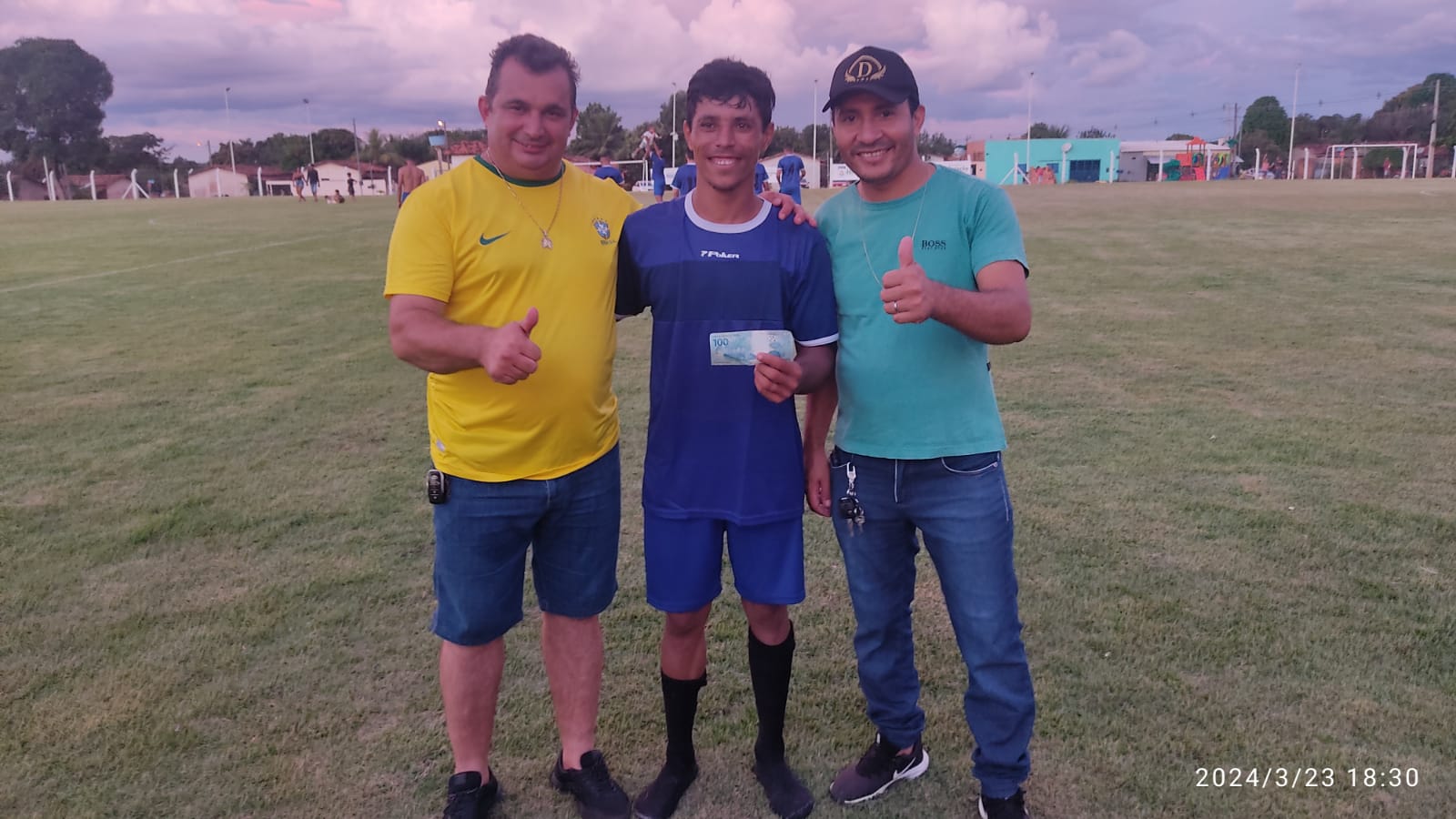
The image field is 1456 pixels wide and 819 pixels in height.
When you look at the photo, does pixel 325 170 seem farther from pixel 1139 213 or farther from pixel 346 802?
pixel 346 802

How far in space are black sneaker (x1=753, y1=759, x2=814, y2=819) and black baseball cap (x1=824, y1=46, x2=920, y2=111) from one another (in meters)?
2.03

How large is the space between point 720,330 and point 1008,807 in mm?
1607

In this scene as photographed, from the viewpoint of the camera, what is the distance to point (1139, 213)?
2641 centimetres

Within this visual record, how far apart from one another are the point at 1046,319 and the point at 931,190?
30.8 ft

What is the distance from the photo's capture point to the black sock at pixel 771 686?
2.96m

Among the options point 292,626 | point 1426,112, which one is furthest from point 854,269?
point 1426,112

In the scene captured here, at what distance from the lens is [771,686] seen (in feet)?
9.79

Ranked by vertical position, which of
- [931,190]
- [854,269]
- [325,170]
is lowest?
[854,269]

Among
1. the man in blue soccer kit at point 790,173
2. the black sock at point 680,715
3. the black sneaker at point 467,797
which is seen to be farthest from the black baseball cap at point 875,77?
the man in blue soccer kit at point 790,173

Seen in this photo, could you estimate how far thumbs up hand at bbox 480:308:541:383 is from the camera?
2.31m

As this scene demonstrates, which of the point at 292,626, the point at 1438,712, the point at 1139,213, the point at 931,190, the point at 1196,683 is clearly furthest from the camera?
the point at 1139,213

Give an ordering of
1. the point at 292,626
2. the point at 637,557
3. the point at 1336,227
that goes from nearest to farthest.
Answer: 1. the point at 292,626
2. the point at 637,557
3. the point at 1336,227

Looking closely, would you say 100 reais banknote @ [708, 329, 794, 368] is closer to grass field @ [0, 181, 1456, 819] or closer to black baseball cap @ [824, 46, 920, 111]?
black baseball cap @ [824, 46, 920, 111]

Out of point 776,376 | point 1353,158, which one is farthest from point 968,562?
point 1353,158
